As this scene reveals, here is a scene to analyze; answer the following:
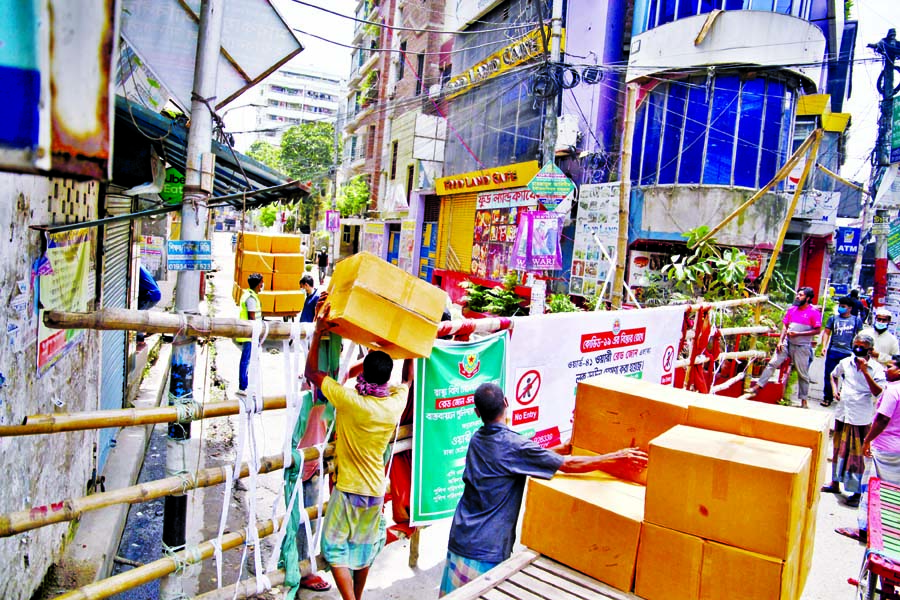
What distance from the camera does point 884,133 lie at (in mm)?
16859

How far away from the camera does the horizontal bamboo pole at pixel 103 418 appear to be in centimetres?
254

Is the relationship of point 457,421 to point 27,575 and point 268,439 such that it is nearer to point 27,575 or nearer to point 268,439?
point 27,575

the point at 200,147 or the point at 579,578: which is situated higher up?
the point at 200,147

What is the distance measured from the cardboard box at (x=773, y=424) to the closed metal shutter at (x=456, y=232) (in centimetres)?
1846

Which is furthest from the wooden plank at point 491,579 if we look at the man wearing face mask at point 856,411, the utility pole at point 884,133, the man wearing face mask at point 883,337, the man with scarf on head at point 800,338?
the utility pole at point 884,133

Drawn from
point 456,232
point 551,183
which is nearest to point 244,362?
point 551,183

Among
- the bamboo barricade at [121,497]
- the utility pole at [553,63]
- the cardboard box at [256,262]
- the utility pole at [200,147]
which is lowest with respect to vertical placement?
the bamboo barricade at [121,497]

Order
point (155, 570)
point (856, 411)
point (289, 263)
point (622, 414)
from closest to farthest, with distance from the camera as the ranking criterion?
point (155, 570)
point (622, 414)
point (856, 411)
point (289, 263)

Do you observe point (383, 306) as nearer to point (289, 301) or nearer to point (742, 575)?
point (742, 575)

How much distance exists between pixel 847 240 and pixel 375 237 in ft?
71.0

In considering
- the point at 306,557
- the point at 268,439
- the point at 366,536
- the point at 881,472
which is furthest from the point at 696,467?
the point at 268,439

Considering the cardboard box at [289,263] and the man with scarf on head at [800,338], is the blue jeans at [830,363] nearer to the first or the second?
the man with scarf on head at [800,338]

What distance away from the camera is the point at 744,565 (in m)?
2.38

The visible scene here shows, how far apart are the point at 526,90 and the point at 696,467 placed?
58.1 feet
